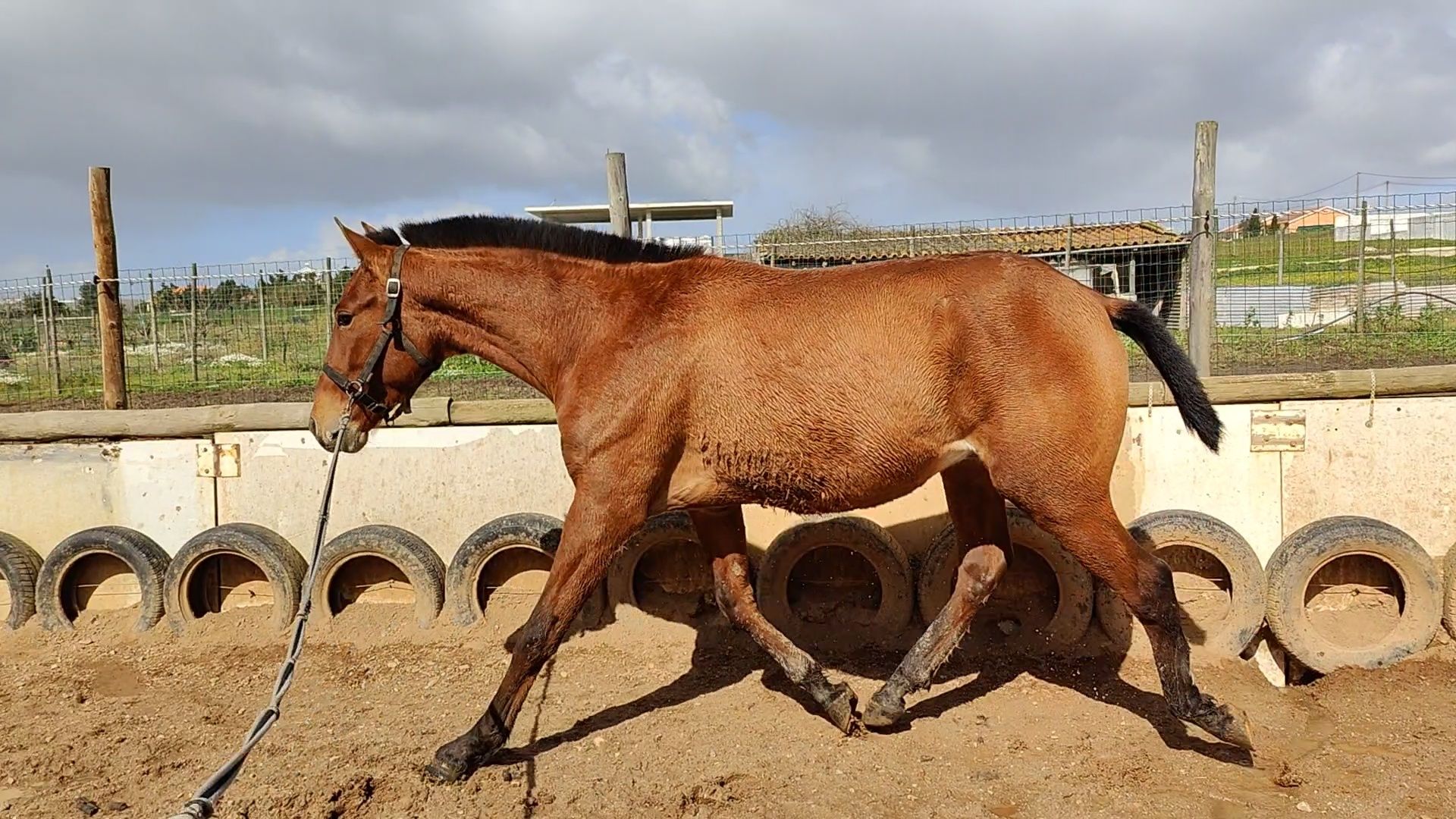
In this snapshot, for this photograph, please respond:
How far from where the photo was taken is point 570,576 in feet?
12.1

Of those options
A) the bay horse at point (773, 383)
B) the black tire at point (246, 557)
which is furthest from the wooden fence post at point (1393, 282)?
the black tire at point (246, 557)

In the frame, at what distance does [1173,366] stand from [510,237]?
2.89m

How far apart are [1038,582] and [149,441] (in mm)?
5412

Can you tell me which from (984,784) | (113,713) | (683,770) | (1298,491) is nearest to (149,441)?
(113,713)

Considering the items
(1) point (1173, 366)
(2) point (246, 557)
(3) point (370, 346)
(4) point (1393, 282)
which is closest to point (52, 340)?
(2) point (246, 557)

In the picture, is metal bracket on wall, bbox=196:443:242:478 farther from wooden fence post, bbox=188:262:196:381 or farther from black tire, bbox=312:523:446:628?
wooden fence post, bbox=188:262:196:381

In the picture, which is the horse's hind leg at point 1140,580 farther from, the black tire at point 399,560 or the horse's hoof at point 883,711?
the black tire at point 399,560

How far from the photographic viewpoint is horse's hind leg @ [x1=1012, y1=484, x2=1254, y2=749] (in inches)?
139

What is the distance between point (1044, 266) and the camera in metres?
3.81

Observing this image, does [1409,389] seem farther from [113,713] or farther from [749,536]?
[113,713]

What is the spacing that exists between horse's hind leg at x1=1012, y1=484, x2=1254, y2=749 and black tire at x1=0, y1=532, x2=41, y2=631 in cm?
559

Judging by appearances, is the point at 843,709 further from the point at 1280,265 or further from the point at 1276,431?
the point at 1280,265

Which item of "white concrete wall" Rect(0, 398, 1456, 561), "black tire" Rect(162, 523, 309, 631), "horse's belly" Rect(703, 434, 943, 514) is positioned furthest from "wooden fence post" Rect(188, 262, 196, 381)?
"horse's belly" Rect(703, 434, 943, 514)

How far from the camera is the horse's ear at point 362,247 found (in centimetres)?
388
